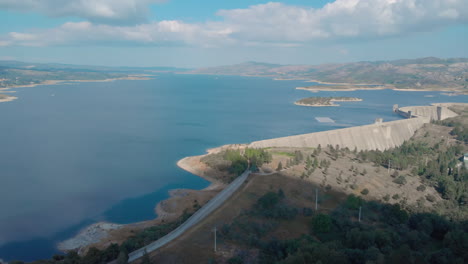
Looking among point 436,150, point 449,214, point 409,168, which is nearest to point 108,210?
point 449,214

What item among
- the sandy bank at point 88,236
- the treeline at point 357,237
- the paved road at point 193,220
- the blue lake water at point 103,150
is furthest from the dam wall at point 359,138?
the sandy bank at point 88,236

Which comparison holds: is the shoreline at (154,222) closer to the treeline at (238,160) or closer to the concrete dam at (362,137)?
the treeline at (238,160)

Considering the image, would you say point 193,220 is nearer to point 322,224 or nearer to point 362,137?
point 322,224

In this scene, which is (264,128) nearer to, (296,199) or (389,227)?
(296,199)

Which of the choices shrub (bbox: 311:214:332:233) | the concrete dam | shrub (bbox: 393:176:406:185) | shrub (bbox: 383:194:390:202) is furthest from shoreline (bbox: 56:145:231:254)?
shrub (bbox: 393:176:406:185)

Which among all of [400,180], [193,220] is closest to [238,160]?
[193,220]
